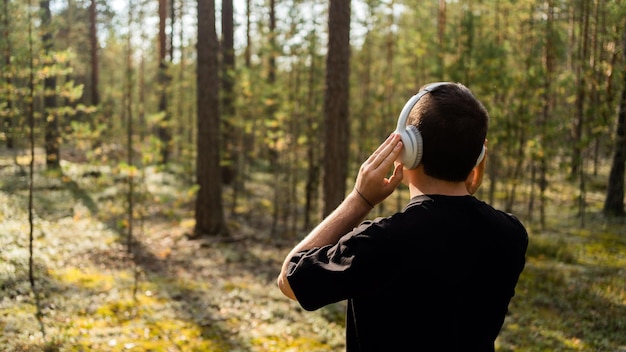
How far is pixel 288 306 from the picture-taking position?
829 cm

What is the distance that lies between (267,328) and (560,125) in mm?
10360

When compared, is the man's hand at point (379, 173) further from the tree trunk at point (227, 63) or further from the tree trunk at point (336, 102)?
the tree trunk at point (227, 63)

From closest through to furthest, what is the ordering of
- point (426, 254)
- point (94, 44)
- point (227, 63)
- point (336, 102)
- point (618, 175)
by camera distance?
point (426, 254) < point (336, 102) < point (618, 175) < point (227, 63) < point (94, 44)

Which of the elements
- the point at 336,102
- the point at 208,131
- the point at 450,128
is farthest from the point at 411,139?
the point at 208,131

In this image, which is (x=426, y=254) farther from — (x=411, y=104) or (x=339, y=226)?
(x=411, y=104)

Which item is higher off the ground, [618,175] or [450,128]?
[450,128]

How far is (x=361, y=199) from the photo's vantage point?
1857 millimetres

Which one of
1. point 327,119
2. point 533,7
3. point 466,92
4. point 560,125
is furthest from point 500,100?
point 466,92

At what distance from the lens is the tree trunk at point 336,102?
838cm

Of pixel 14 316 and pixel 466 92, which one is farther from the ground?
pixel 466 92

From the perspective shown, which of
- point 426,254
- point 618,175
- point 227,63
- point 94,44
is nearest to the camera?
point 426,254

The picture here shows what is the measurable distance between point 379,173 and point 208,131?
1065cm

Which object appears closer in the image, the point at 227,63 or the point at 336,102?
the point at 336,102

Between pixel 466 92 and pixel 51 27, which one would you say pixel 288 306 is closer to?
pixel 51 27
